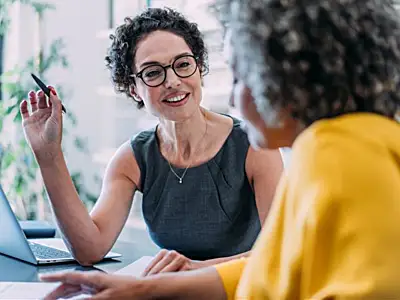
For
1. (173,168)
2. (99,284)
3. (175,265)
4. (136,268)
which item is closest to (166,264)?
(175,265)

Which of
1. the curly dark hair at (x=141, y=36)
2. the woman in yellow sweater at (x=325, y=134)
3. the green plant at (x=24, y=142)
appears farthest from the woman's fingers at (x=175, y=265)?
the green plant at (x=24, y=142)

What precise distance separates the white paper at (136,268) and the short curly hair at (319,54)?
72 cm

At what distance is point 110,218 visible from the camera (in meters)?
1.78

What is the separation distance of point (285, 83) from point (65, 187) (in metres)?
0.97

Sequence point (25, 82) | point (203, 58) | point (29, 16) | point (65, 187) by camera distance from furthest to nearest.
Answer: point (29, 16)
point (25, 82)
point (203, 58)
point (65, 187)

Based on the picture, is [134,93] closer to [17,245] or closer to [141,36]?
[141,36]

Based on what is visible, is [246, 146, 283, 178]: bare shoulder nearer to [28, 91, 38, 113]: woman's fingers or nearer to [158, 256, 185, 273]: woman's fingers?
[158, 256, 185, 273]: woman's fingers

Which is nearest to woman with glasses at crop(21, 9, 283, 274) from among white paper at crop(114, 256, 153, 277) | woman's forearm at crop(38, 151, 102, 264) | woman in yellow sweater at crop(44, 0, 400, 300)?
woman's forearm at crop(38, 151, 102, 264)

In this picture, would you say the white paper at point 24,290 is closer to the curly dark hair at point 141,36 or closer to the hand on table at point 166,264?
the hand on table at point 166,264

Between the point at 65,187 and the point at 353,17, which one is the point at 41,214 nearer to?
the point at 65,187

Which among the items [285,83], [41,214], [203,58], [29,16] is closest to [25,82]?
[29,16]

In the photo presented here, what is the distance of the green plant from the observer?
134 inches

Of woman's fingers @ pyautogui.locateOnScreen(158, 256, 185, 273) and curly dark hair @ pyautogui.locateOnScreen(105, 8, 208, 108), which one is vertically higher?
curly dark hair @ pyautogui.locateOnScreen(105, 8, 208, 108)

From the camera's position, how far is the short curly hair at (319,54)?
31.0 inches
